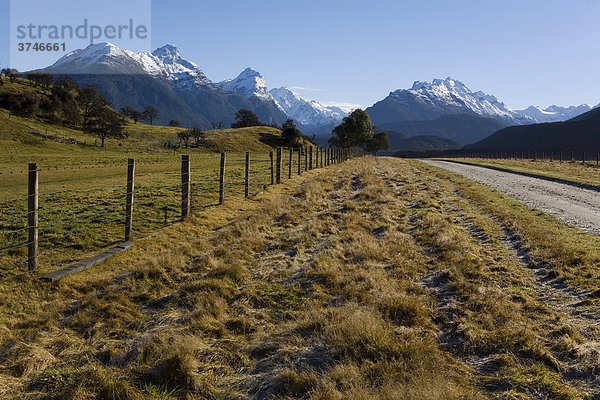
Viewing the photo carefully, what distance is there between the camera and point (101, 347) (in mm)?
4312

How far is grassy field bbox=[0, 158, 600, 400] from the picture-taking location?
11.5ft

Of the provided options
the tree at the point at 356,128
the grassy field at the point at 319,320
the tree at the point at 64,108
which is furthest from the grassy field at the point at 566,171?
the tree at the point at 64,108

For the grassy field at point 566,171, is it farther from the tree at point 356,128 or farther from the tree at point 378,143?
the tree at point 378,143

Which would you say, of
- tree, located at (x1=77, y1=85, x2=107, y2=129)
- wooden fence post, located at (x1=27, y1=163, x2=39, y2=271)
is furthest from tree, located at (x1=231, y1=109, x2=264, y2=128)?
wooden fence post, located at (x1=27, y1=163, x2=39, y2=271)

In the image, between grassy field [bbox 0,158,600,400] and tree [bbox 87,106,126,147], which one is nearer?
grassy field [bbox 0,158,600,400]

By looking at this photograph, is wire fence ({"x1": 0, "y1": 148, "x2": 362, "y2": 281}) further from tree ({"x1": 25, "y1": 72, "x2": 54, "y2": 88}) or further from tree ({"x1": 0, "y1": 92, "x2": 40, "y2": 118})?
tree ({"x1": 25, "y1": 72, "x2": 54, "y2": 88})

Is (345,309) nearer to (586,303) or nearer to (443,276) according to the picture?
(443,276)

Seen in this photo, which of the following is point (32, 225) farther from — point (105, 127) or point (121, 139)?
point (121, 139)

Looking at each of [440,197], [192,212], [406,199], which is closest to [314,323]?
[192,212]

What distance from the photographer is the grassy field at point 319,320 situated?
11.5 ft

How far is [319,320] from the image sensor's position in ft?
15.0

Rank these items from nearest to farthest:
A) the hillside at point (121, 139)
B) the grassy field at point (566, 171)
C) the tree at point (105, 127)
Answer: the grassy field at point (566, 171), the hillside at point (121, 139), the tree at point (105, 127)

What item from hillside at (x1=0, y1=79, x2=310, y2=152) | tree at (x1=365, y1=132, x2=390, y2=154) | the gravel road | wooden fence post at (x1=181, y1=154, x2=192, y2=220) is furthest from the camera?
tree at (x1=365, y1=132, x2=390, y2=154)

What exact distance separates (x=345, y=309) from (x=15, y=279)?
6033 mm
